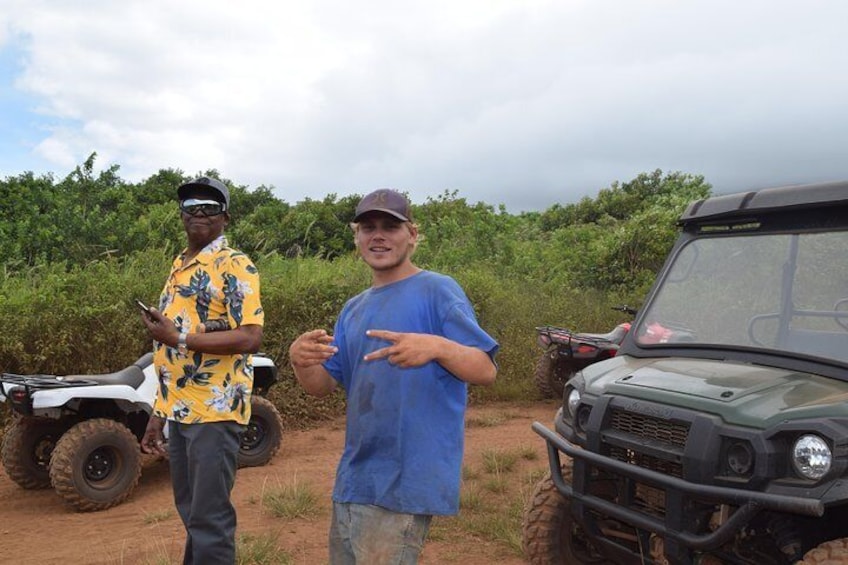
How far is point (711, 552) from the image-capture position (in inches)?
118

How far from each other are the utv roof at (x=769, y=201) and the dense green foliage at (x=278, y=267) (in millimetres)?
4967

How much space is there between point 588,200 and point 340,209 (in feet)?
30.7

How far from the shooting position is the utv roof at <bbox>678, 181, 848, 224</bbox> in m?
3.49

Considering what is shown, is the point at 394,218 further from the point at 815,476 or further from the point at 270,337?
the point at 270,337

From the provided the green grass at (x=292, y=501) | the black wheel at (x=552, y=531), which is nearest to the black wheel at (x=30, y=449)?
the green grass at (x=292, y=501)

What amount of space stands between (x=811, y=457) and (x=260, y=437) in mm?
4768

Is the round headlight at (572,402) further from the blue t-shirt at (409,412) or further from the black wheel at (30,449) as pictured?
the black wheel at (30,449)

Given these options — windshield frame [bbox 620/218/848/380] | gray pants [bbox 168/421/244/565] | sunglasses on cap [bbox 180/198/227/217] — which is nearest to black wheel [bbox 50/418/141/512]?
gray pants [bbox 168/421/244/565]

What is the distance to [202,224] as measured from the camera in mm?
3494

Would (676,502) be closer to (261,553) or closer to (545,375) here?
(261,553)

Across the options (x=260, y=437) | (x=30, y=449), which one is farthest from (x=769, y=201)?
(x=30, y=449)

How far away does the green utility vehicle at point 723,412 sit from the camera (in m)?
2.78

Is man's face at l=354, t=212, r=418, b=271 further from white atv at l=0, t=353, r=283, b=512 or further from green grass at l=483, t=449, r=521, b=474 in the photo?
green grass at l=483, t=449, r=521, b=474

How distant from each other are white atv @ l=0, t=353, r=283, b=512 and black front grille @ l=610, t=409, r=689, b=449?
3663 millimetres
